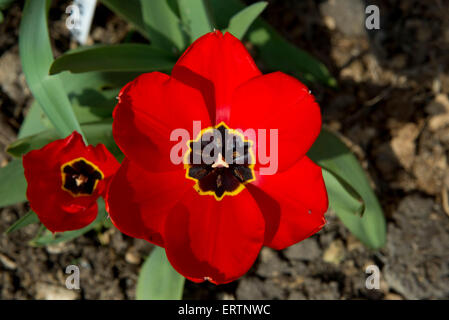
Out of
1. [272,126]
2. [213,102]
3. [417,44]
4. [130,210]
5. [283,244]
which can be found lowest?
[283,244]

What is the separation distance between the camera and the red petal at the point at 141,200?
4.25 ft

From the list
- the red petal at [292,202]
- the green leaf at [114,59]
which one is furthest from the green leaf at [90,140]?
the red petal at [292,202]

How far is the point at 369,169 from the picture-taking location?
2490mm

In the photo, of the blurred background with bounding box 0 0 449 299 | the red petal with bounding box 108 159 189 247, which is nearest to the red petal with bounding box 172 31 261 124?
the red petal with bounding box 108 159 189 247

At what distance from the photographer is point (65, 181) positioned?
5.26 feet

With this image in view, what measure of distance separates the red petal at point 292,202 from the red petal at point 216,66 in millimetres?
323

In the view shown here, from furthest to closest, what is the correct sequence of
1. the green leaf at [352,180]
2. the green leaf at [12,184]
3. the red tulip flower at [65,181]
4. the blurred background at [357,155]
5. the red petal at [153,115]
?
the blurred background at [357,155]
the green leaf at [352,180]
the green leaf at [12,184]
the red tulip flower at [65,181]
the red petal at [153,115]

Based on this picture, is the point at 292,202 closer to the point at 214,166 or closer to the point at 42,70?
the point at 214,166

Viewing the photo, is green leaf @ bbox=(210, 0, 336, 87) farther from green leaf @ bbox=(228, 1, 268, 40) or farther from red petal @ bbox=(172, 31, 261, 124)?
red petal @ bbox=(172, 31, 261, 124)

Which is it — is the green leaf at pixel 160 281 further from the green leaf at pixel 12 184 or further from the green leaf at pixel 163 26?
the green leaf at pixel 163 26

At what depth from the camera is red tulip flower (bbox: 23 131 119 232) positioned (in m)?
1.45

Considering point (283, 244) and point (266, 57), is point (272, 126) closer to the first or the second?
point (283, 244)

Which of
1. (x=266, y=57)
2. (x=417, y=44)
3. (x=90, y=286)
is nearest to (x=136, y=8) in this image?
(x=266, y=57)

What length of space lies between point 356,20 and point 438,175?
1015 mm
